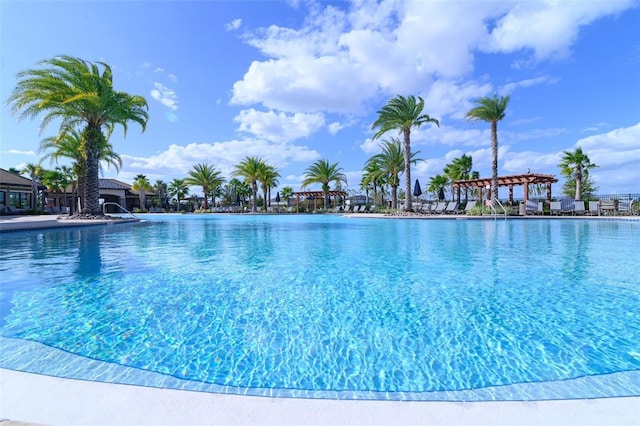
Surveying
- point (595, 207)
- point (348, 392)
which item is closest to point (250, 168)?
point (595, 207)

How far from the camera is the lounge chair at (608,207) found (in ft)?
74.9

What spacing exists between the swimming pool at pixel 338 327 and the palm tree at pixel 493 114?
2018 cm

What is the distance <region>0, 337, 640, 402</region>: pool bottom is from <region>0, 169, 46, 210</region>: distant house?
3741 centimetres

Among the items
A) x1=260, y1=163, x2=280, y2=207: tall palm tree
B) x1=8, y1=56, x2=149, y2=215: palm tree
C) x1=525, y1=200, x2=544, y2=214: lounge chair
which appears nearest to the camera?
x1=8, y1=56, x2=149, y2=215: palm tree

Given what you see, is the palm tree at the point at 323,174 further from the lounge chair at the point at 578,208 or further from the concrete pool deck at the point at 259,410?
the concrete pool deck at the point at 259,410

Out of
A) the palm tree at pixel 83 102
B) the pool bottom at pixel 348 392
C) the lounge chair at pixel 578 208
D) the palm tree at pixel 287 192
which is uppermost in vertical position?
the palm tree at pixel 83 102

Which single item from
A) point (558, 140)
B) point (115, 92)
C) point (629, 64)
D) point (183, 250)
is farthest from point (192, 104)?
point (558, 140)

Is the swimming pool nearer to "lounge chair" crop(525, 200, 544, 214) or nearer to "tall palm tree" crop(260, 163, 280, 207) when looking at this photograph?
"lounge chair" crop(525, 200, 544, 214)

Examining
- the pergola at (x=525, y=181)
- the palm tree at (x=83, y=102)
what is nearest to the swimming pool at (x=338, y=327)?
the palm tree at (x=83, y=102)

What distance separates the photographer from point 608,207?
22.9 meters

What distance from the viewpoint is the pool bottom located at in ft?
7.22

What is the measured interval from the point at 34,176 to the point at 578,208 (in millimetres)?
49322

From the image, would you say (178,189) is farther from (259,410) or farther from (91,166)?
(259,410)

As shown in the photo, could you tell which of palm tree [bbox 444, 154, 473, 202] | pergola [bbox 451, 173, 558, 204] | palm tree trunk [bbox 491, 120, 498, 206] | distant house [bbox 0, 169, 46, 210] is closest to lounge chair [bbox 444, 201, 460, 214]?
pergola [bbox 451, 173, 558, 204]
